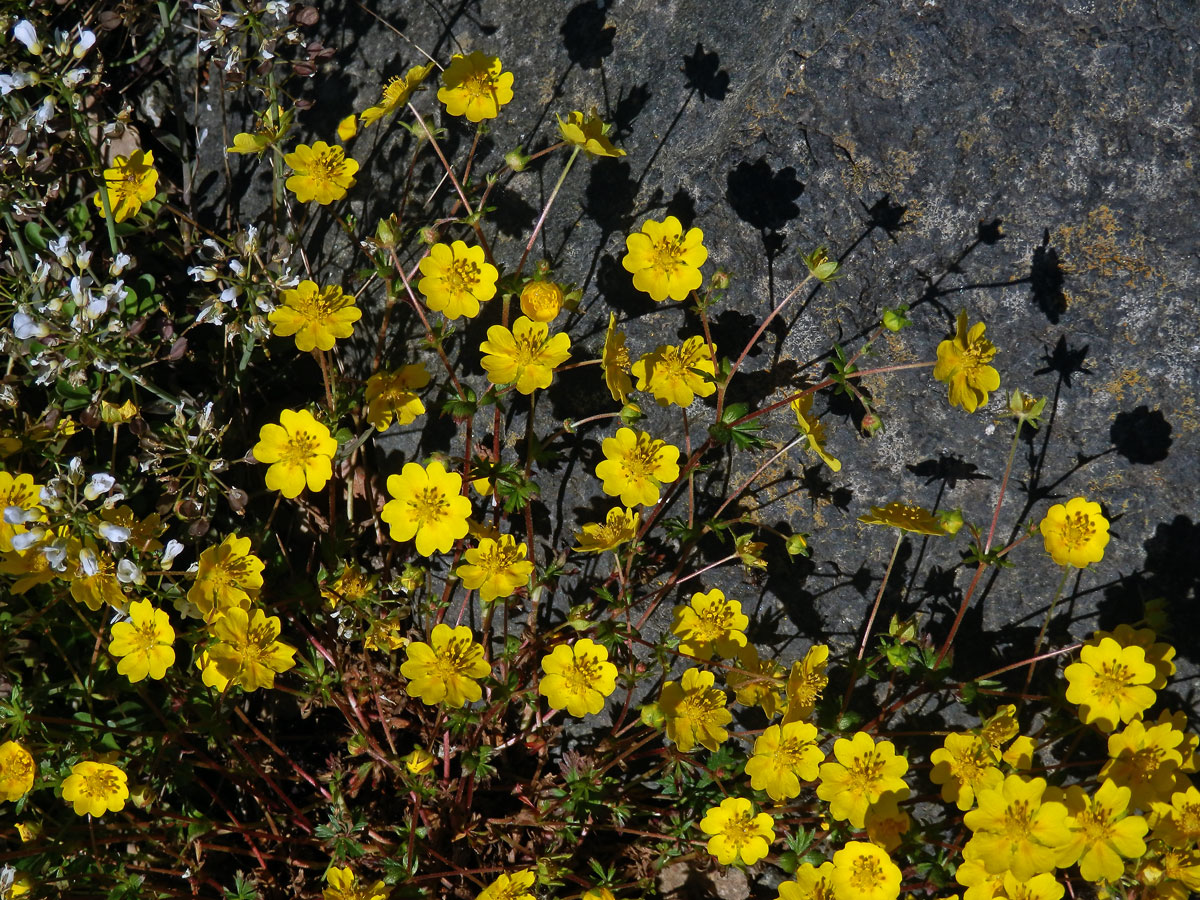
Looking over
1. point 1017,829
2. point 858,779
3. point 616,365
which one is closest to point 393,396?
point 616,365

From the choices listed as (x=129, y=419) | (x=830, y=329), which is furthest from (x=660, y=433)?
(x=129, y=419)

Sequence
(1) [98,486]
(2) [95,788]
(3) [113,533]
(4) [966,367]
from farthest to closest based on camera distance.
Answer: (2) [95,788] → (4) [966,367] → (1) [98,486] → (3) [113,533]

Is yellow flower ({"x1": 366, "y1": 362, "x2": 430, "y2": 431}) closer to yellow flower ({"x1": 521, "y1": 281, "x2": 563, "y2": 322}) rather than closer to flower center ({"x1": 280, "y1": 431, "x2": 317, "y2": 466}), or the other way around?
flower center ({"x1": 280, "y1": 431, "x2": 317, "y2": 466})

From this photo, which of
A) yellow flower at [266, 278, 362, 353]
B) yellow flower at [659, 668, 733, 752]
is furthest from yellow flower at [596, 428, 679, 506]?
yellow flower at [266, 278, 362, 353]

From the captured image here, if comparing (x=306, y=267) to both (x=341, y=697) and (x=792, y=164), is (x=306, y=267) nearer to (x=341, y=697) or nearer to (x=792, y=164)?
(x=341, y=697)

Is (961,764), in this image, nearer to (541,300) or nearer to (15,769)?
(541,300)
